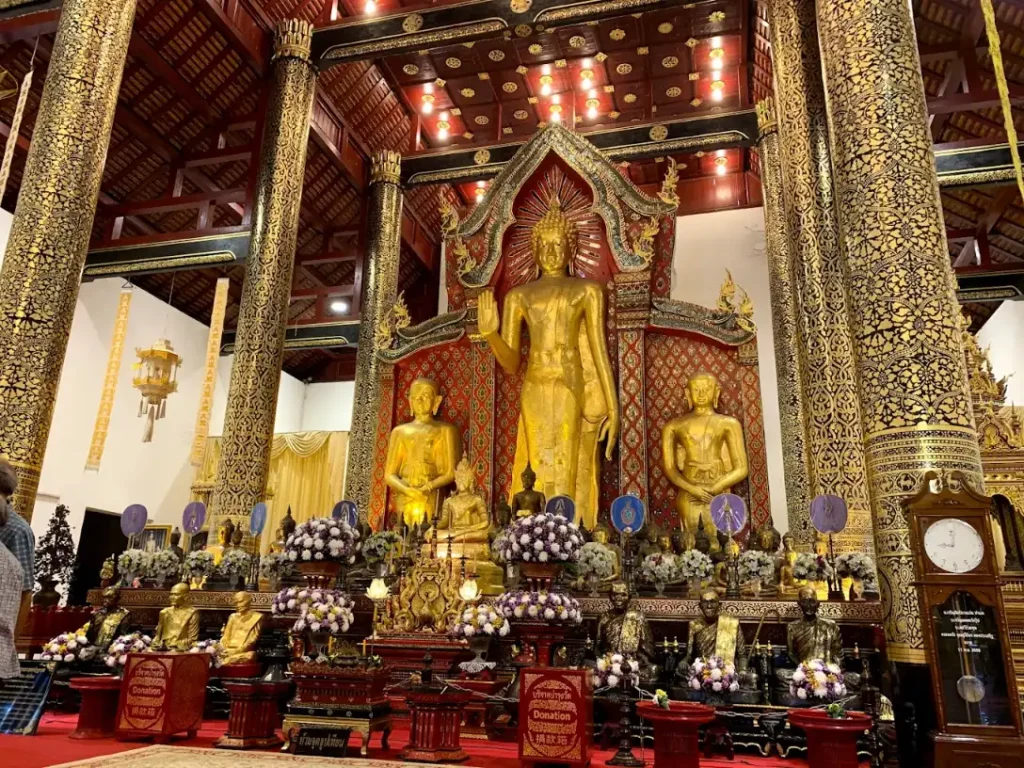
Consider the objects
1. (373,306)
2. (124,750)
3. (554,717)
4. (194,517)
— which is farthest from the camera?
(373,306)

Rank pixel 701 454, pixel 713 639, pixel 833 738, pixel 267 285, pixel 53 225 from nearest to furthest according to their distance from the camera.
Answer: pixel 833 738 → pixel 713 639 → pixel 53 225 → pixel 701 454 → pixel 267 285

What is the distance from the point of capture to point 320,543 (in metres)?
5.47

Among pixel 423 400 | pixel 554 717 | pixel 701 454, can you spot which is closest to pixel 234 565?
pixel 423 400

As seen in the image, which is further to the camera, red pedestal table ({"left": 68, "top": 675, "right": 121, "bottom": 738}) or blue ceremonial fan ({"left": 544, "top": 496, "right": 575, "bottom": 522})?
blue ceremonial fan ({"left": 544, "top": 496, "right": 575, "bottom": 522})

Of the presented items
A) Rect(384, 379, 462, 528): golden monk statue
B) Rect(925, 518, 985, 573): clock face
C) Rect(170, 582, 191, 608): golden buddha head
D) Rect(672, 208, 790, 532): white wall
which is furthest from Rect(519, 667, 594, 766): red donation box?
Rect(672, 208, 790, 532): white wall

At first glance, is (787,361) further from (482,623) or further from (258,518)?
(258,518)

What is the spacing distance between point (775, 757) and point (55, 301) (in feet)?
19.6

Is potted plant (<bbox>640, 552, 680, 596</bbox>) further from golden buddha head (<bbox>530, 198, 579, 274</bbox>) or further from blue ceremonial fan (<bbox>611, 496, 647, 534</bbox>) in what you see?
golden buddha head (<bbox>530, 198, 579, 274</bbox>)

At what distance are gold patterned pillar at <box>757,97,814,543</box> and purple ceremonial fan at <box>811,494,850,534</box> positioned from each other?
5.50 ft

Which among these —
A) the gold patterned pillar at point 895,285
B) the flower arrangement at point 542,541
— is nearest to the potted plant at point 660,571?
the flower arrangement at point 542,541

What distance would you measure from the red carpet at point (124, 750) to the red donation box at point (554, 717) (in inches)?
10.4

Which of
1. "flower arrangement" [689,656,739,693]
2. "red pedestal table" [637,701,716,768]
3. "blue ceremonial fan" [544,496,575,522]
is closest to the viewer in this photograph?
"red pedestal table" [637,701,716,768]

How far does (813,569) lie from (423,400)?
5.02 m

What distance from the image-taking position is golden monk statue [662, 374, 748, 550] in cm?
813
